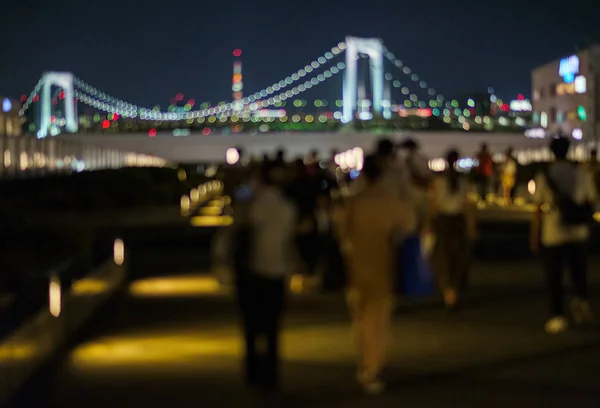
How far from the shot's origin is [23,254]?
16.6 m

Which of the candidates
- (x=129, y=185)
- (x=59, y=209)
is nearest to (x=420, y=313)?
(x=59, y=209)

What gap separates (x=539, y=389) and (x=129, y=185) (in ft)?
108

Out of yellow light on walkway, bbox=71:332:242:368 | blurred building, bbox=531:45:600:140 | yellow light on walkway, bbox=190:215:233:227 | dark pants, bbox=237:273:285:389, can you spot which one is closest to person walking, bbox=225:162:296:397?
dark pants, bbox=237:273:285:389

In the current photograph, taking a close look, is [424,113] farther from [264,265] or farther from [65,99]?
[264,265]

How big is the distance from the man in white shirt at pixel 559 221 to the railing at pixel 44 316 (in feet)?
13.5

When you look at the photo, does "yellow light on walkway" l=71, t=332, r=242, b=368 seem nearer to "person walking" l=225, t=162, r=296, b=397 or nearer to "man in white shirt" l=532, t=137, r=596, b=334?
"person walking" l=225, t=162, r=296, b=397

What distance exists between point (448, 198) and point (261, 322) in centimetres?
433

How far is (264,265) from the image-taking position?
23.2ft

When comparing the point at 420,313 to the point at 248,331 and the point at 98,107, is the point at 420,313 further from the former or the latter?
the point at 98,107

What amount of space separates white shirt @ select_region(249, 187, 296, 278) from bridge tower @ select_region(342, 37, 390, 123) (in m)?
97.3

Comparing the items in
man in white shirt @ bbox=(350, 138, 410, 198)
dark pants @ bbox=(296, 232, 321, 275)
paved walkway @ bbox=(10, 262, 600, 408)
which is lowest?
paved walkway @ bbox=(10, 262, 600, 408)

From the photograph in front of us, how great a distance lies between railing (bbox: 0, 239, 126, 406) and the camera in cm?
744

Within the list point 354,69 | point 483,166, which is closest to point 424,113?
point 354,69

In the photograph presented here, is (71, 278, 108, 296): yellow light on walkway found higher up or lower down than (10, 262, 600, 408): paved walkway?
higher up
